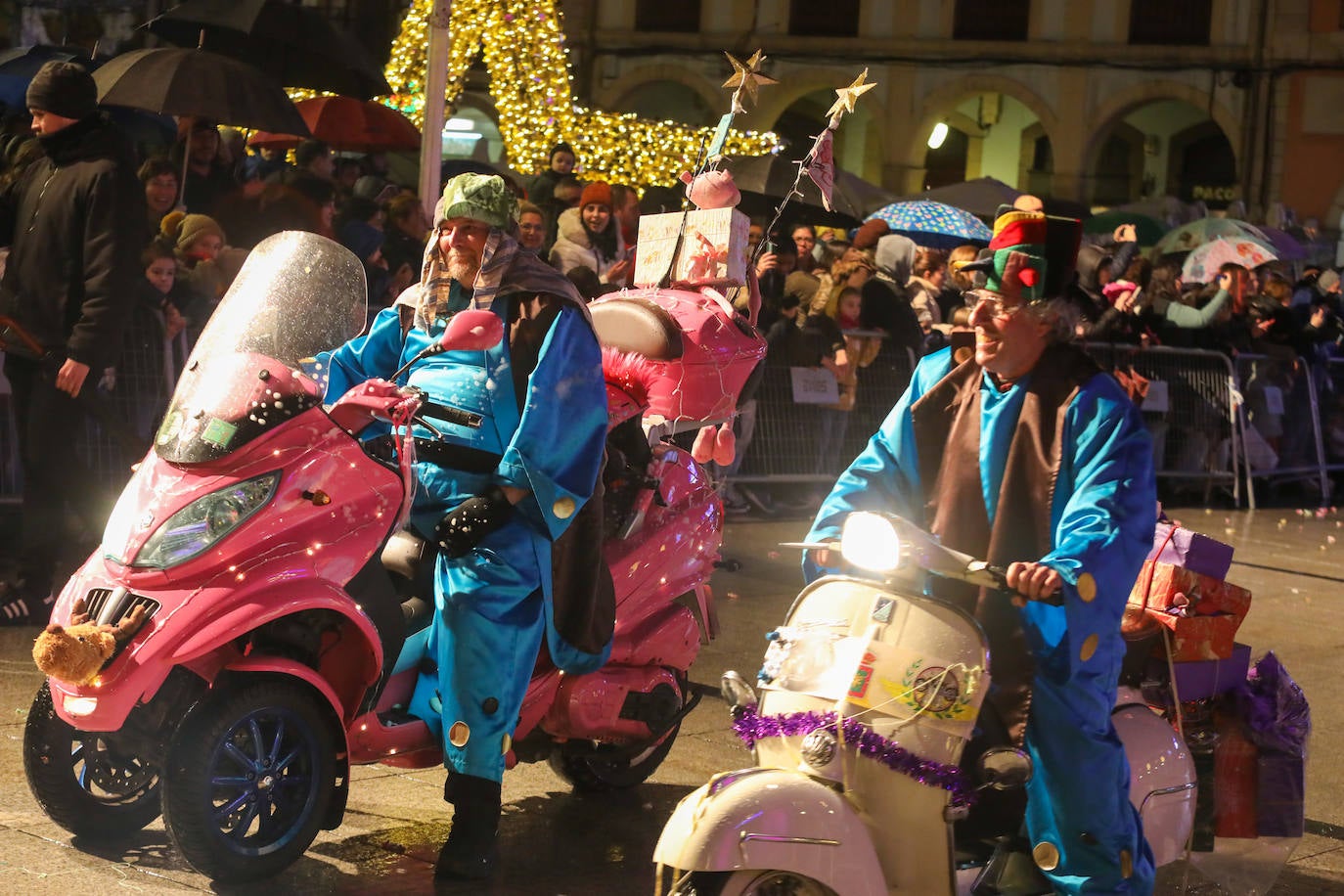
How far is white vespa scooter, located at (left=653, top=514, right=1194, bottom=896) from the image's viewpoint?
362 centimetres

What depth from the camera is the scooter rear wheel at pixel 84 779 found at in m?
4.52

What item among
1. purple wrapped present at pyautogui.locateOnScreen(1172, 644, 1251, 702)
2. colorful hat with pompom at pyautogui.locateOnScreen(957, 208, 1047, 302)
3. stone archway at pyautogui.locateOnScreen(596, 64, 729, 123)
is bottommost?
purple wrapped present at pyautogui.locateOnScreen(1172, 644, 1251, 702)

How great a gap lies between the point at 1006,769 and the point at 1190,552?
1.37 meters

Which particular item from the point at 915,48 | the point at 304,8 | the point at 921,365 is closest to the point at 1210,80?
the point at 915,48

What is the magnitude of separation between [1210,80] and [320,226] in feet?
89.6

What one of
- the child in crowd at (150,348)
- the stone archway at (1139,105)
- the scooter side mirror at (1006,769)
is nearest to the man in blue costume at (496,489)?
the scooter side mirror at (1006,769)

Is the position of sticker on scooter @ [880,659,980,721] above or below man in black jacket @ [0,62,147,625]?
below

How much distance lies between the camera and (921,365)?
14.6 feet

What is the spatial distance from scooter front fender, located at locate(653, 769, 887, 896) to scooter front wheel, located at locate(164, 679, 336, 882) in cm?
116

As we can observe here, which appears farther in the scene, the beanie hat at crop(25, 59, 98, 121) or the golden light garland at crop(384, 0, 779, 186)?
the golden light garland at crop(384, 0, 779, 186)

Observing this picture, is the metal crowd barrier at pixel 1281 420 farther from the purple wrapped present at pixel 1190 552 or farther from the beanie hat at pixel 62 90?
the beanie hat at pixel 62 90

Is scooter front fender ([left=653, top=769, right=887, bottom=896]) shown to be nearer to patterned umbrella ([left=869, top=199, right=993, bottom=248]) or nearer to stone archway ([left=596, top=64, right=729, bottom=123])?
patterned umbrella ([left=869, top=199, right=993, bottom=248])

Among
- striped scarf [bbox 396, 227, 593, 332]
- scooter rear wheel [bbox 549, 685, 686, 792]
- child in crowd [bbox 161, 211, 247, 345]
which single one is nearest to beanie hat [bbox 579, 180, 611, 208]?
child in crowd [bbox 161, 211, 247, 345]

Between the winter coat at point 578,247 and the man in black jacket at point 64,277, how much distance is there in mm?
4043
